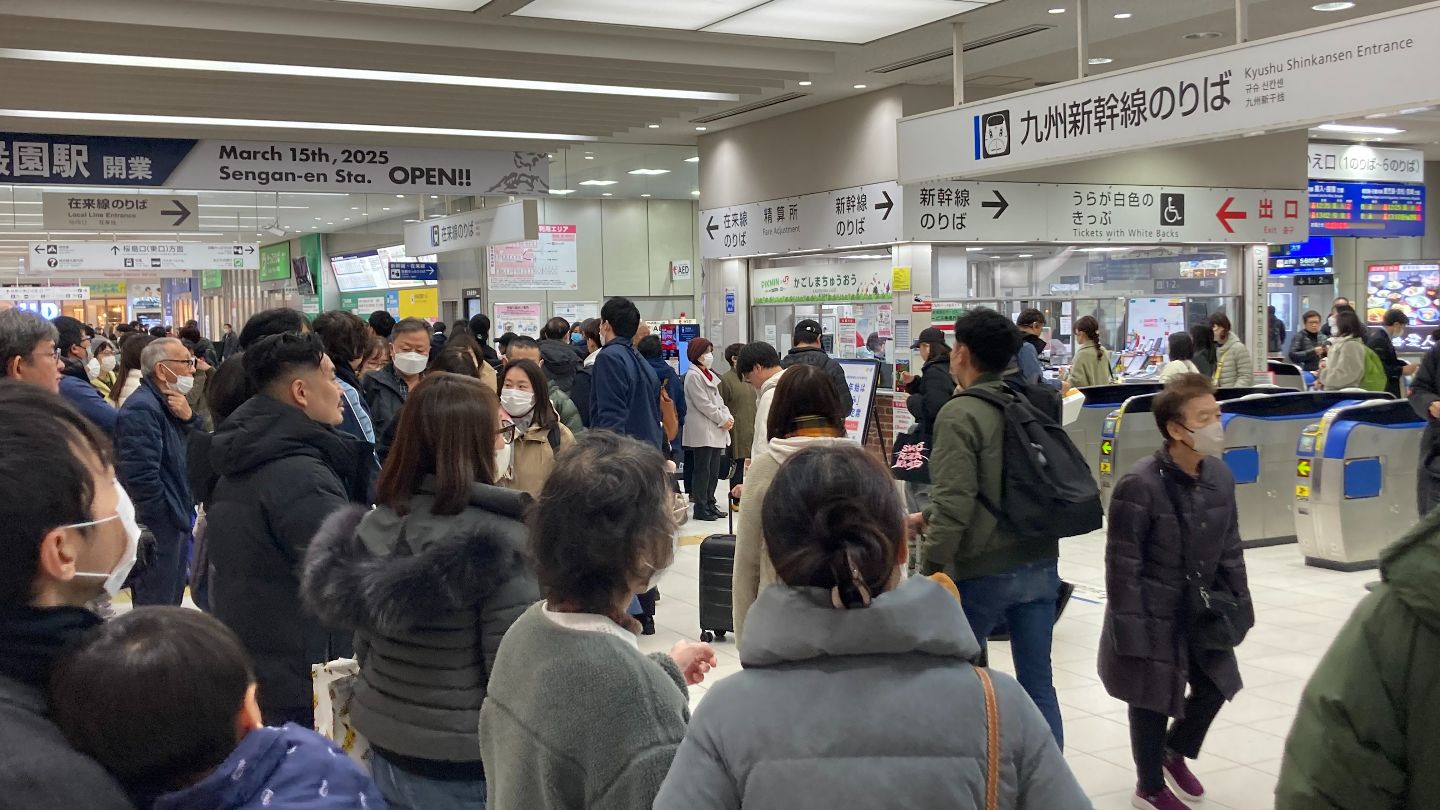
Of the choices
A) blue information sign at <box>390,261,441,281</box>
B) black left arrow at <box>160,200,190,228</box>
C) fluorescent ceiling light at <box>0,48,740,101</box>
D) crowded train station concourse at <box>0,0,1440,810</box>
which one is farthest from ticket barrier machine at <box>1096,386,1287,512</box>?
blue information sign at <box>390,261,441,281</box>

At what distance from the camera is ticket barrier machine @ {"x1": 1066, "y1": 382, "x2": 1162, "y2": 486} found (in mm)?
9812

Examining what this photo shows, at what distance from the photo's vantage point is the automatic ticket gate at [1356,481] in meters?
7.77

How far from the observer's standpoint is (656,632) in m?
6.69

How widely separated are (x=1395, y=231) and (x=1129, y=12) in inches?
355

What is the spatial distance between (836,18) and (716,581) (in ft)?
13.1

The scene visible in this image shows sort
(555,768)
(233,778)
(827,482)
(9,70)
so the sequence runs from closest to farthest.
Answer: (233,778) → (827,482) → (555,768) → (9,70)

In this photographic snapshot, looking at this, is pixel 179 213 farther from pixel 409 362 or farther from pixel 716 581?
pixel 716 581

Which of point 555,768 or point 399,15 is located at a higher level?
point 399,15

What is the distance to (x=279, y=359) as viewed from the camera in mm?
3160

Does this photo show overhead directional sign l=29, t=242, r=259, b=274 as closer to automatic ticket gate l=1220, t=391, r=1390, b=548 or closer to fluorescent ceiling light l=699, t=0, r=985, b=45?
fluorescent ceiling light l=699, t=0, r=985, b=45

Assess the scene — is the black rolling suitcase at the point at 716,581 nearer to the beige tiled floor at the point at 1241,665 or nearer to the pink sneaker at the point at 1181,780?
the beige tiled floor at the point at 1241,665

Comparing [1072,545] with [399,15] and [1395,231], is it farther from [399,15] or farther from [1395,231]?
[1395,231]

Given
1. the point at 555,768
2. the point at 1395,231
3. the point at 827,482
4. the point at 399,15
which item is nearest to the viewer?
the point at 827,482

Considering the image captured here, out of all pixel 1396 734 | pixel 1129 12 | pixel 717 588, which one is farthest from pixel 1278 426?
pixel 1396 734
